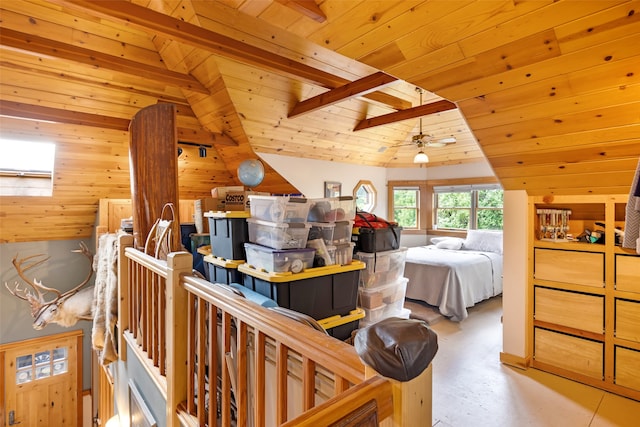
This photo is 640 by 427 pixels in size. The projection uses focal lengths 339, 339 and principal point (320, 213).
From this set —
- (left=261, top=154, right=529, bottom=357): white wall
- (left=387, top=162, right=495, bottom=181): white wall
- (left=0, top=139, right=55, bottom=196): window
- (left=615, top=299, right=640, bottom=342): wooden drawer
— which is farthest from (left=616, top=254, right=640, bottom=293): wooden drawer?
(left=0, top=139, right=55, bottom=196): window

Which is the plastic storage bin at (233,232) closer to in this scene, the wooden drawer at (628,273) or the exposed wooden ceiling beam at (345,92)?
the exposed wooden ceiling beam at (345,92)

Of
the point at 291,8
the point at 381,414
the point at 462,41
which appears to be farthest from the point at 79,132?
the point at 381,414

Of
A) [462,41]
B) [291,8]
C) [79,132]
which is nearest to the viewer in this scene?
[291,8]

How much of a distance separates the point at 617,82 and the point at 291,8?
173 cm

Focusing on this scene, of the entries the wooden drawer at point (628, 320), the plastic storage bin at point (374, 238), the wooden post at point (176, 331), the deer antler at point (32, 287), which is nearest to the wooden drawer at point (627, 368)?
the wooden drawer at point (628, 320)

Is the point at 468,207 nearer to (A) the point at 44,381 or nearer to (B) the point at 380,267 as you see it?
(B) the point at 380,267

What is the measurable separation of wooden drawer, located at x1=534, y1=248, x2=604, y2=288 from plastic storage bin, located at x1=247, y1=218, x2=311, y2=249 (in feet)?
6.51

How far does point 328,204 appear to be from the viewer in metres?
2.51

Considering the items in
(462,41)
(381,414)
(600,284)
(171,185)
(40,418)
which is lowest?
(40,418)

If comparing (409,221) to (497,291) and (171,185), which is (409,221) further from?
(171,185)

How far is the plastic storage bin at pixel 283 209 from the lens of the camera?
2261 millimetres

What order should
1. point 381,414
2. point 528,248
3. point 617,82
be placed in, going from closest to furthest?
point 381,414 < point 617,82 < point 528,248

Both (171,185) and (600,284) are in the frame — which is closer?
(600,284)

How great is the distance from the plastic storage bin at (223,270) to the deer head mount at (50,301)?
2.80m
